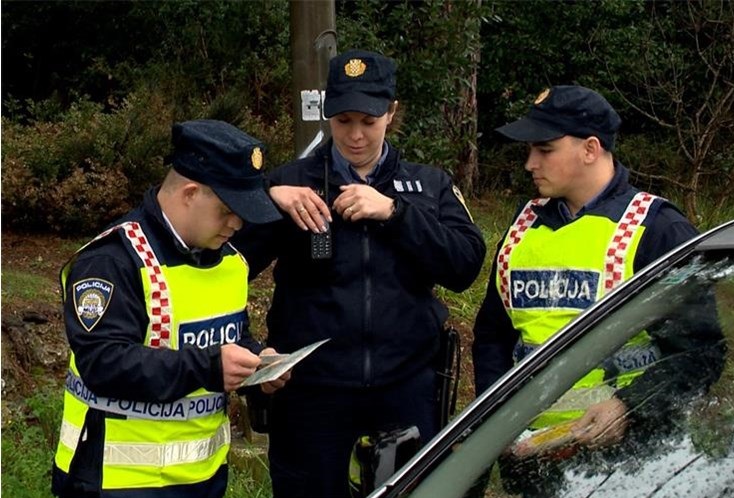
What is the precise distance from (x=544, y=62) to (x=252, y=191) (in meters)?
12.6

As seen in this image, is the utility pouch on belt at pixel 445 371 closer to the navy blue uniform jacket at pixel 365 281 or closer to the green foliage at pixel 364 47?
the navy blue uniform jacket at pixel 365 281

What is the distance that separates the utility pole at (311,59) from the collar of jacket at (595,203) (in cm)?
246

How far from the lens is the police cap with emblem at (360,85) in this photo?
11.1 ft

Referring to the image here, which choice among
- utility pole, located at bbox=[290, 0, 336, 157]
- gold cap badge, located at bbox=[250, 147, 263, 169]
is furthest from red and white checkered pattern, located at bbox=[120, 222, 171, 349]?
utility pole, located at bbox=[290, 0, 336, 157]

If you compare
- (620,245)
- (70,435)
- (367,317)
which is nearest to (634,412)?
(620,245)

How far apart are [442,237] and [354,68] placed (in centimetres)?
58

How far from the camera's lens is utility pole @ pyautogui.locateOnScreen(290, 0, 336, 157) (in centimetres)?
557

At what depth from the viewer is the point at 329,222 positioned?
3303mm

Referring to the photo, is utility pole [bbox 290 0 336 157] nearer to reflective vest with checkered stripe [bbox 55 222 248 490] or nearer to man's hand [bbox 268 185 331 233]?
man's hand [bbox 268 185 331 233]

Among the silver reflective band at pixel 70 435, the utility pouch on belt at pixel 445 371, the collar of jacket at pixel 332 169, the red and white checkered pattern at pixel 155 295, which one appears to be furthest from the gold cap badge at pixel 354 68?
the silver reflective band at pixel 70 435

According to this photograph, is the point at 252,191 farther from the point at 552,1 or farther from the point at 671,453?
the point at 552,1

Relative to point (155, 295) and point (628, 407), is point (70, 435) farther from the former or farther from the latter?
point (628, 407)

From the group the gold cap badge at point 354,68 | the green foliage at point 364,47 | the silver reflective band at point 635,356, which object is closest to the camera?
the silver reflective band at point 635,356

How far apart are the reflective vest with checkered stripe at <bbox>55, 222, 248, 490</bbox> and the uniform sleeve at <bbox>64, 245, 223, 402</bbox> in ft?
0.16
